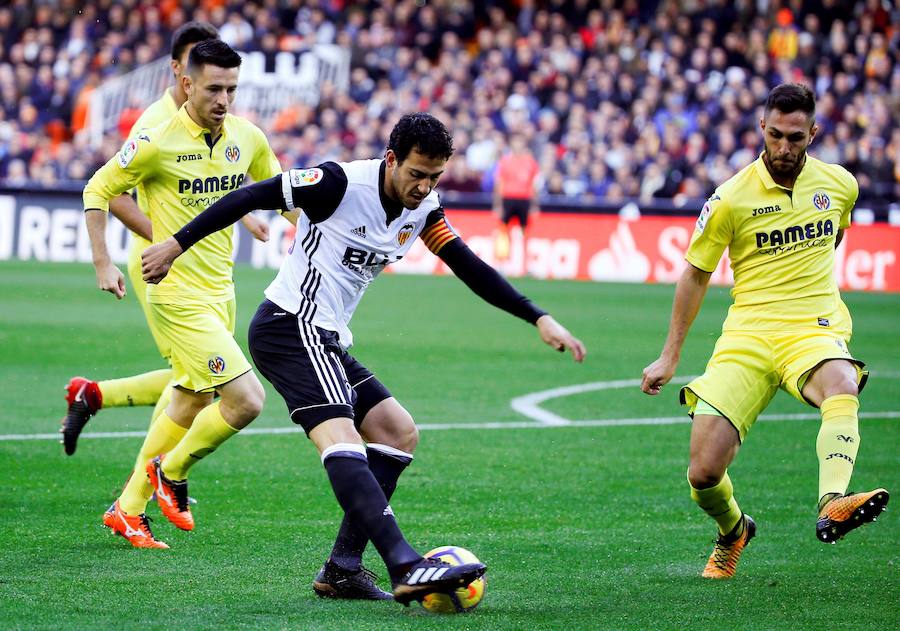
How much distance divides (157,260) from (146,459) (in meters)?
1.90

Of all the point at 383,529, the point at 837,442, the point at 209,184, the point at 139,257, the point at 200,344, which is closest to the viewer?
the point at 383,529

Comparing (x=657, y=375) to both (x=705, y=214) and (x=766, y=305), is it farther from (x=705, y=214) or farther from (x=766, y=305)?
(x=705, y=214)

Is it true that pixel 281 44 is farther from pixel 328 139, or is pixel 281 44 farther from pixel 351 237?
pixel 351 237

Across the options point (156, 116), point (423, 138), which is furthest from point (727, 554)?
point (156, 116)

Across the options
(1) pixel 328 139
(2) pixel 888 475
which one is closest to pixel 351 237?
(2) pixel 888 475

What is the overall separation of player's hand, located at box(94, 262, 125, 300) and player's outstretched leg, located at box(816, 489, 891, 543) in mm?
3444

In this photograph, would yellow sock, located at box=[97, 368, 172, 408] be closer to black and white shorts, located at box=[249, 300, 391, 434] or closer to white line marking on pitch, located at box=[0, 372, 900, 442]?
white line marking on pitch, located at box=[0, 372, 900, 442]

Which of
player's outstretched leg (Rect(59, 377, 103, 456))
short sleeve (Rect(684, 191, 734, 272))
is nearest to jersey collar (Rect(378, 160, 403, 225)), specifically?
short sleeve (Rect(684, 191, 734, 272))

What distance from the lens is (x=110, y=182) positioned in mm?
7137

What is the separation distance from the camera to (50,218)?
931 inches

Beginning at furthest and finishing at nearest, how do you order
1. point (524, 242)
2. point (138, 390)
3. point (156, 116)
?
point (524, 242) → point (138, 390) → point (156, 116)

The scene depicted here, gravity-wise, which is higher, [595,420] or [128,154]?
[128,154]

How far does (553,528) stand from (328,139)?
71.1 ft

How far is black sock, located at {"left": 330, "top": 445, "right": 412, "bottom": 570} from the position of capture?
5.89 meters
